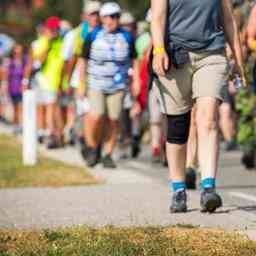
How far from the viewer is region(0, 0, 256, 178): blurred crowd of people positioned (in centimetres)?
1353

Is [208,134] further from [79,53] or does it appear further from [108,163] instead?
[79,53]

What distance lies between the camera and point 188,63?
335 inches

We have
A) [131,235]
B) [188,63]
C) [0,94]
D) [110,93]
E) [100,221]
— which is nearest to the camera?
[131,235]

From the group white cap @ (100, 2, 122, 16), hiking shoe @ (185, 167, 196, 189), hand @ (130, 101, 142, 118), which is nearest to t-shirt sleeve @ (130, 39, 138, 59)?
white cap @ (100, 2, 122, 16)

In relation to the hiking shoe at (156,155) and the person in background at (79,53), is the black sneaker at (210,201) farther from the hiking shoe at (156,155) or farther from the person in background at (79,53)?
the hiking shoe at (156,155)

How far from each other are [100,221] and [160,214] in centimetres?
56

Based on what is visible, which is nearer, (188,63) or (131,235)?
(131,235)

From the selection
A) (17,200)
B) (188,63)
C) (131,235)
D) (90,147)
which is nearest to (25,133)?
(90,147)

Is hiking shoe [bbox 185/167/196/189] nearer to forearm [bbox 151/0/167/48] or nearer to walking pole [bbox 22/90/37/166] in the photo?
forearm [bbox 151/0/167/48]

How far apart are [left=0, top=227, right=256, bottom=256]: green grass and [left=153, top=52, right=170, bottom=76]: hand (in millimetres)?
1481

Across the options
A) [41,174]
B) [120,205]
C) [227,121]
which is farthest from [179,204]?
[227,121]

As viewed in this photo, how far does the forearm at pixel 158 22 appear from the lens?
828 centimetres

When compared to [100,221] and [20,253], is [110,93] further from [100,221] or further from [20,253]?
[20,253]

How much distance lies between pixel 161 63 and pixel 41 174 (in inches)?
159
